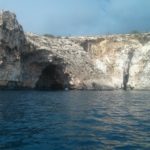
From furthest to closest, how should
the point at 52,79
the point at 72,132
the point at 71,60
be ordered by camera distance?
the point at 52,79 < the point at 71,60 < the point at 72,132

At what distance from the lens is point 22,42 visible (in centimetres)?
6103

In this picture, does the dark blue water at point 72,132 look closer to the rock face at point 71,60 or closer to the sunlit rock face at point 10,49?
the sunlit rock face at point 10,49

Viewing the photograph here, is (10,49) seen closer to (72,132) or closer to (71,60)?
(71,60)

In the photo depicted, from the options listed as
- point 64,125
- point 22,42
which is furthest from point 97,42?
point 64,125

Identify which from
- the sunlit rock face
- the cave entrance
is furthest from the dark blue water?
the cave entrance

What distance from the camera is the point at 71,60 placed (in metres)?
68.4

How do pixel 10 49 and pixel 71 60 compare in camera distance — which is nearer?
pixel 10 49

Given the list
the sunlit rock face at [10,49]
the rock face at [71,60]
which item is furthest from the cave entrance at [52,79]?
the sunlit rock face at [10,49]

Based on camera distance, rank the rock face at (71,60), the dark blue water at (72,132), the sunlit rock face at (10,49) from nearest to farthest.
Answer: the dark blue water at (72,132), the sunlit rock face at (10,49), the rock face at (71,60)

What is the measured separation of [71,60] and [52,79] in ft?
23.9

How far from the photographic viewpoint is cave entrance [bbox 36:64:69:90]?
6910cm

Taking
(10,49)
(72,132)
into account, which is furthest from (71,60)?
(72,132)

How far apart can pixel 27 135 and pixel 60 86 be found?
54.8m

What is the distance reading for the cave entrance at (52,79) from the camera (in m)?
69.1
